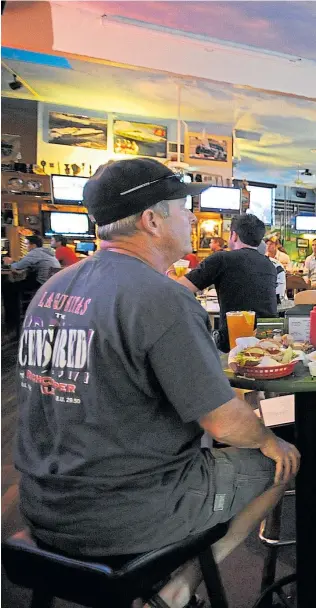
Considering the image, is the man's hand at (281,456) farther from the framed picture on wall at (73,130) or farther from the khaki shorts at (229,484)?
the framed picture on wall at (73,130)

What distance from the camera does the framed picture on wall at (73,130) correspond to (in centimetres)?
800

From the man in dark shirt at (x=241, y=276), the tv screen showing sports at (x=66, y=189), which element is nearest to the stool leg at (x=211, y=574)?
the man in dark shirt at (x=241, y=276)

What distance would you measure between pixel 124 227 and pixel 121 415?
504 mm

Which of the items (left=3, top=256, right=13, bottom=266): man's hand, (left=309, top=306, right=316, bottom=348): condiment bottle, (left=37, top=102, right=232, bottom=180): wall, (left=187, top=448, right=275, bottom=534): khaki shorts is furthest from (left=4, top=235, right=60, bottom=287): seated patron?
(left=187, top=448, right=275, bottom=534): khaki shorts

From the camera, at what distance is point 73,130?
8039 millimetres

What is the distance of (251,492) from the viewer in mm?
1479

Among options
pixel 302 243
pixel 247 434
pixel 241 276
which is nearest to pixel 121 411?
pixel 247 434

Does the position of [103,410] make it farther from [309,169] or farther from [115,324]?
[309,169]

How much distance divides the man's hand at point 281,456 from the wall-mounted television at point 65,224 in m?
6.82

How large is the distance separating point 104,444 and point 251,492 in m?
0.50

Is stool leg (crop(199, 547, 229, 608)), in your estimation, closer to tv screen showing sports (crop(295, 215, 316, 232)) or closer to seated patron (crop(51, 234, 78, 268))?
seated patron (crop(51, 234, 78, 268))

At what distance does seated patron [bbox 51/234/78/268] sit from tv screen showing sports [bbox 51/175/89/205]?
0.53 meters

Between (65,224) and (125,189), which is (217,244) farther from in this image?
(125,189)

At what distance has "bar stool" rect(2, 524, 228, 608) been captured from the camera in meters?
1.13
